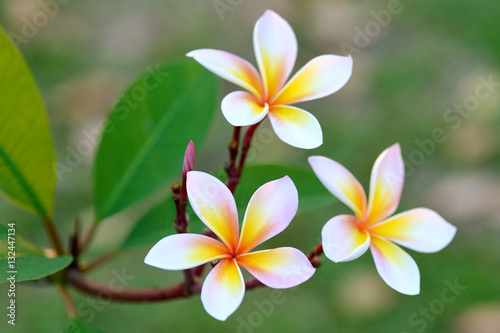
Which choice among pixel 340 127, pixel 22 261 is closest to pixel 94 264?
pixel 22 261

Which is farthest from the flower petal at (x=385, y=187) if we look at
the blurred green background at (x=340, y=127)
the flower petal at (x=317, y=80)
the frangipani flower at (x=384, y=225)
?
the blurred green background at (x=340, y=127)

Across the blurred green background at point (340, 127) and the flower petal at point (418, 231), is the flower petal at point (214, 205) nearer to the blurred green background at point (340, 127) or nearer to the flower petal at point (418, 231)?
the flower petal at point (418, 231)

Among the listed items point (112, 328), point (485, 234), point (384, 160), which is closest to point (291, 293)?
point (112, 328)

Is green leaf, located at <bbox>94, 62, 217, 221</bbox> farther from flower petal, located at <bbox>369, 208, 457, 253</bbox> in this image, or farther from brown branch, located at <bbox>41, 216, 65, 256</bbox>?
flower petal, located at <bbox>369, 208, 457, 253</bbox>

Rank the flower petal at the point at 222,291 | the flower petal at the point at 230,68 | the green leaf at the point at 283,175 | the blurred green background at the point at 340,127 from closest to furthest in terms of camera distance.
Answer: the flower petal at the point at 222,291, the flower petal at the point at 230,68, the green leaf at the point at 283,175, the blurred green background at the point at 340,127

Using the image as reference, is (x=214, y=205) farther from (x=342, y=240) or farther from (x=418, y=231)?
(x=418, y=231)

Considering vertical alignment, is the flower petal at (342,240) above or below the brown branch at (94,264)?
above
